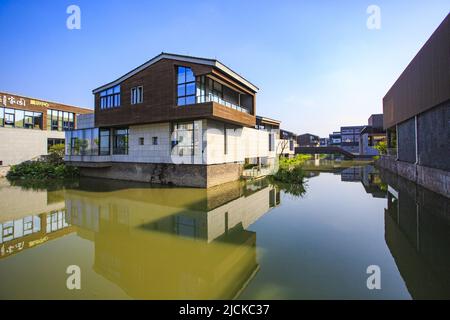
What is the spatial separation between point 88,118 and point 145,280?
2021cm

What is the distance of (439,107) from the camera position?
1340 centimetres

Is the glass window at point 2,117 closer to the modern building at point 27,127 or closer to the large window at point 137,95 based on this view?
the modern building at point 27,127

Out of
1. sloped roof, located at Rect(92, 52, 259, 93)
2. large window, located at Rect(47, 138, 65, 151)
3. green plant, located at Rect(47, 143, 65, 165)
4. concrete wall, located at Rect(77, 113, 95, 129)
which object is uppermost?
sloped roof, located at Rect(92, 52, 259, 93)

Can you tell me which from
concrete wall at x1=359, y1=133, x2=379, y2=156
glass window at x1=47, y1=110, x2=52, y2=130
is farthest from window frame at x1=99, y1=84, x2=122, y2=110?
concrete wall at x1=359, y1=133, x2=379, y2=156

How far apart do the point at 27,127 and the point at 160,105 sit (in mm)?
20061

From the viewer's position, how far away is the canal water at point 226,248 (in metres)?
4.14

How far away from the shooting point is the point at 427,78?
14.8 m

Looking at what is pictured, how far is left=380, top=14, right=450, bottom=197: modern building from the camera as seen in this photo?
40.1ft

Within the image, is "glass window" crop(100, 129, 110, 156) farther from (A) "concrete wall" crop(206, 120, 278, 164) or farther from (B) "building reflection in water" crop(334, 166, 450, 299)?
(B) "building reflection in water" crop(334, 166, 450, 299)

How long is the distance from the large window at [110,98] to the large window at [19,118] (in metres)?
12.9

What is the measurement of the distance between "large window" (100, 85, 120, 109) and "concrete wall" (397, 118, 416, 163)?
23339 mm

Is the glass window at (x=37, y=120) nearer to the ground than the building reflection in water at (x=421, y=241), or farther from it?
farther from it

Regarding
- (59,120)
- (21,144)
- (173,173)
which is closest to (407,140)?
(173,173)

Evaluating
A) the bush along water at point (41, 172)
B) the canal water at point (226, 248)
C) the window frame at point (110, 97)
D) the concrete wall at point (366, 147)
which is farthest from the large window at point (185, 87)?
the concrete wall at point (366, 147)
